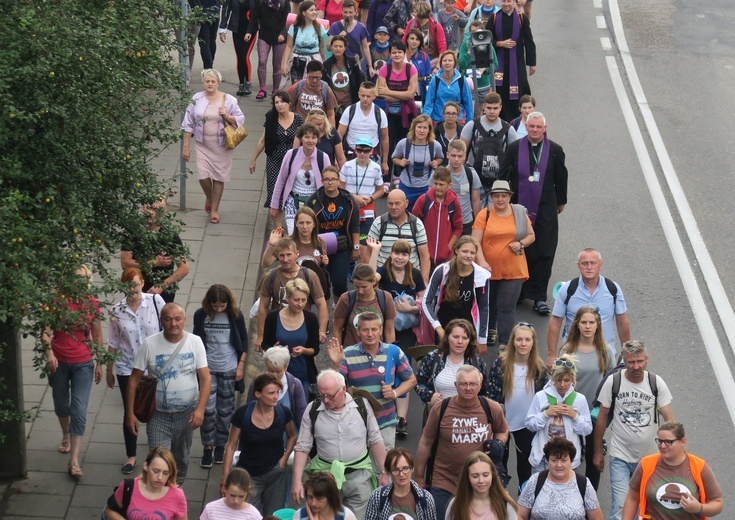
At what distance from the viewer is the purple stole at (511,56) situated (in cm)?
1895

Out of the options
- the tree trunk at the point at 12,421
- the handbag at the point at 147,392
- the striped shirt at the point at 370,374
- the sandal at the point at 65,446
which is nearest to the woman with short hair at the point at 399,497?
the striped shirt at the point at 370,374

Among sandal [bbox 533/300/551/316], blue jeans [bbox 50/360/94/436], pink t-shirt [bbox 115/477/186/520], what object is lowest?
sandal [bbox 533/300/551/316]

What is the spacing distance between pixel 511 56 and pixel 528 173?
487cm

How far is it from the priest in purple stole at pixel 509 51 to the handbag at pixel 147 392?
9270 millimetres

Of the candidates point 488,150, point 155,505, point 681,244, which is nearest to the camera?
point 155,505

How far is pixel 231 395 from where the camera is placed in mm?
11648

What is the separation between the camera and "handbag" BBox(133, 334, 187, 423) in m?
10.9

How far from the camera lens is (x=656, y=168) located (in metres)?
19.2

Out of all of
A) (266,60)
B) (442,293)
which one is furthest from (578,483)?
(266,60)

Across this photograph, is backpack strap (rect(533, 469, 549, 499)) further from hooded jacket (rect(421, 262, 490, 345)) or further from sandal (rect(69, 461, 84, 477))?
sandal (rect(69, 461, 84, 477))

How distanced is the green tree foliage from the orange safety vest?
13.1 feet

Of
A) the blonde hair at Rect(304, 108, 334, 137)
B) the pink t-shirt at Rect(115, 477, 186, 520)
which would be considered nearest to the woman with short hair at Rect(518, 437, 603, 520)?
the pink t-shirt at Rect(115, 477, 186, 520)

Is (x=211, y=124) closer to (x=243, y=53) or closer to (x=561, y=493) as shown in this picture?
(x=243, y=53)

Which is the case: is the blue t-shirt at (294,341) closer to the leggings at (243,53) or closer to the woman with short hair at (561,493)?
the woman with short hair at (561,493)
